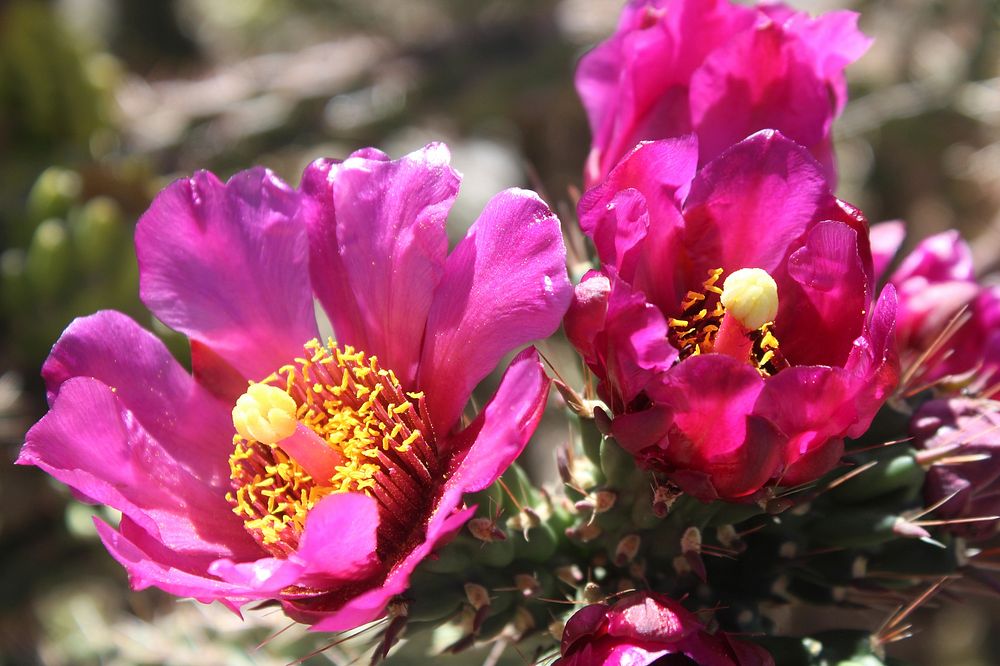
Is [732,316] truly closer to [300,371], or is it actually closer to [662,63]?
[662,63]

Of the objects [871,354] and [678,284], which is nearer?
Result: [871,354]

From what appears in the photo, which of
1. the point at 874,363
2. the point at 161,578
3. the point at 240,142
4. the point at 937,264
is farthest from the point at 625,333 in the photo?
the point at 240,142

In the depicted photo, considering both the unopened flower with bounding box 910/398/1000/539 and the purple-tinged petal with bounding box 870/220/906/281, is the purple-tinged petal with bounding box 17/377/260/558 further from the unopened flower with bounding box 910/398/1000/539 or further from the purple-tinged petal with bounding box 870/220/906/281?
the purple-tinged petal with bounding box 870/220/906/281

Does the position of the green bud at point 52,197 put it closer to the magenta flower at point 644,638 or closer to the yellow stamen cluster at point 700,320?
the yellow stamen cluster at point 700,320

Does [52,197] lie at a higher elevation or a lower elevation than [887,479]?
higher

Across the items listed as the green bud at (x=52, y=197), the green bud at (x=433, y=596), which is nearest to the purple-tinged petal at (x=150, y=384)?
the green bud at (x=433, y=596)

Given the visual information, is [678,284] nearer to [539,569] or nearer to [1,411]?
[539,569]

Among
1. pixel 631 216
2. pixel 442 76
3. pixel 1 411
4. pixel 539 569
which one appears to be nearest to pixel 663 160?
pixel 631 216
